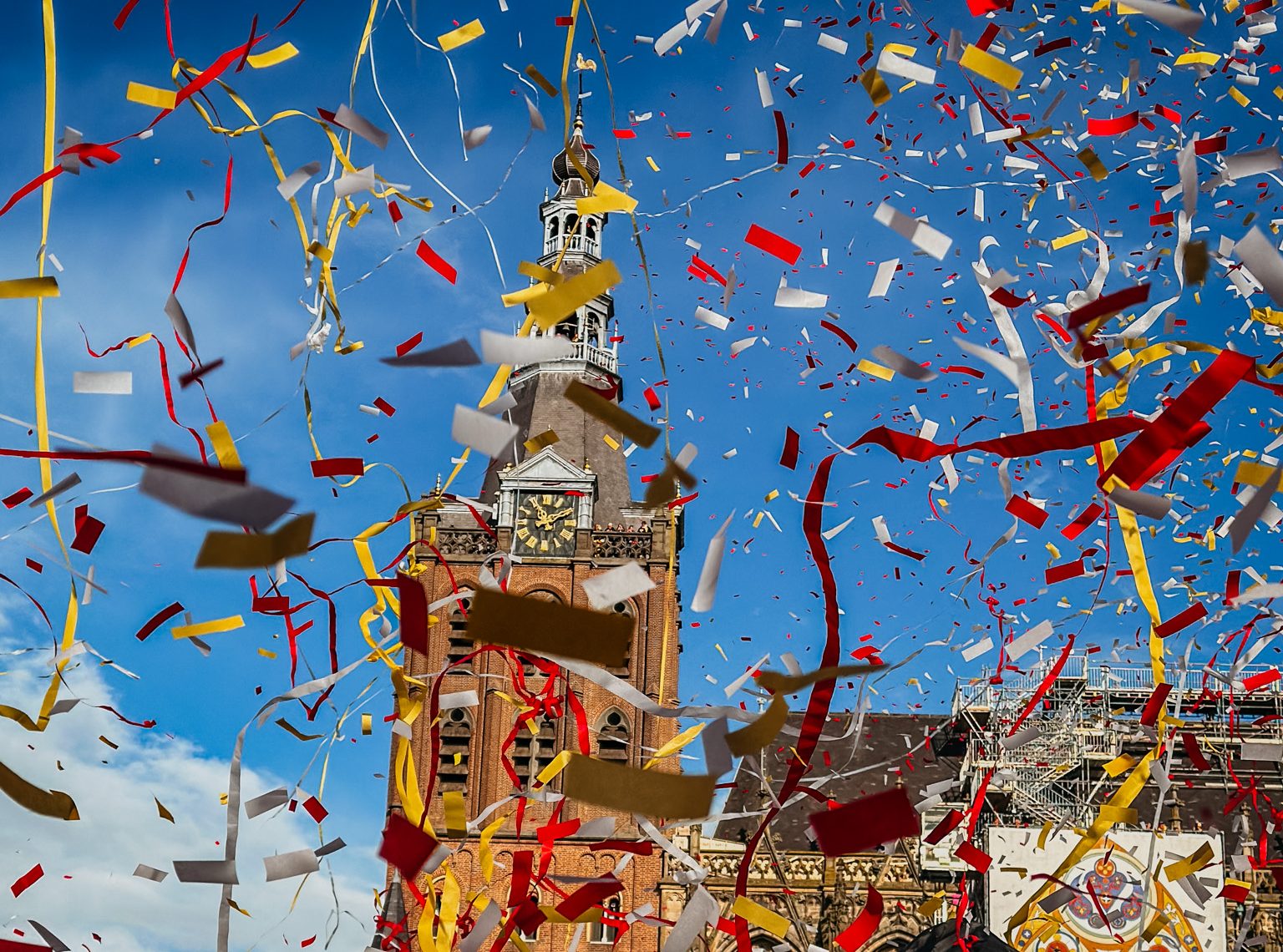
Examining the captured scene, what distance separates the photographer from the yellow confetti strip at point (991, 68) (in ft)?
8.39

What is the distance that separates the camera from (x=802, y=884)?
73.9 ft

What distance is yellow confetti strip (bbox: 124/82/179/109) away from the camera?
262 centimetres

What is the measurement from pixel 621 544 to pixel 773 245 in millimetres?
22427

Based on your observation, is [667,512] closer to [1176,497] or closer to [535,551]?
[535,551]

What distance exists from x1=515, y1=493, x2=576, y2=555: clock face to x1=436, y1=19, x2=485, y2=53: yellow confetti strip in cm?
2204

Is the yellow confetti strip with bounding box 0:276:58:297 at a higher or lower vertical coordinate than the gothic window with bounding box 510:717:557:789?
lower

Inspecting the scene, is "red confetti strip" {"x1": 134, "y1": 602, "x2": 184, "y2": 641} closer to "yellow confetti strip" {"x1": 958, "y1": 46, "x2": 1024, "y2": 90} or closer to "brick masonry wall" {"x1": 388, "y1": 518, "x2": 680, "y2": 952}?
"yellow confetti strip" {"x1": 958, "y1": 46, "x2": 1024, "y2": 90}

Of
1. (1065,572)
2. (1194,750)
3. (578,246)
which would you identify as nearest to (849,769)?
(578,246)

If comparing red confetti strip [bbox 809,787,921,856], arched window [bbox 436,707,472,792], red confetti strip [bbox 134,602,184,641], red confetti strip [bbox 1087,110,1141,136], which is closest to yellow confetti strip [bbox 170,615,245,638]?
red confetti strip [bbox 134,602,184,641]

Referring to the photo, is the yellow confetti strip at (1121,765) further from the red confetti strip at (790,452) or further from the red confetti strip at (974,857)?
the red confetti strip at (790,452)

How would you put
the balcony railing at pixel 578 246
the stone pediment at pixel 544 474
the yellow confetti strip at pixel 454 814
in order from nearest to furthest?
the yellow confetti strip at pixel 454 814 < the stone pediment at pixel 544 474 < the balcony railing at pixel 578 246

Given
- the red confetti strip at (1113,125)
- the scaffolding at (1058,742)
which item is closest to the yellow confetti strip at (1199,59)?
the red confetti strip at (1113,125)

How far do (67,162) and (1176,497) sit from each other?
10.9ft

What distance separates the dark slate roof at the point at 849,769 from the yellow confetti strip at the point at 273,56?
790 inches
